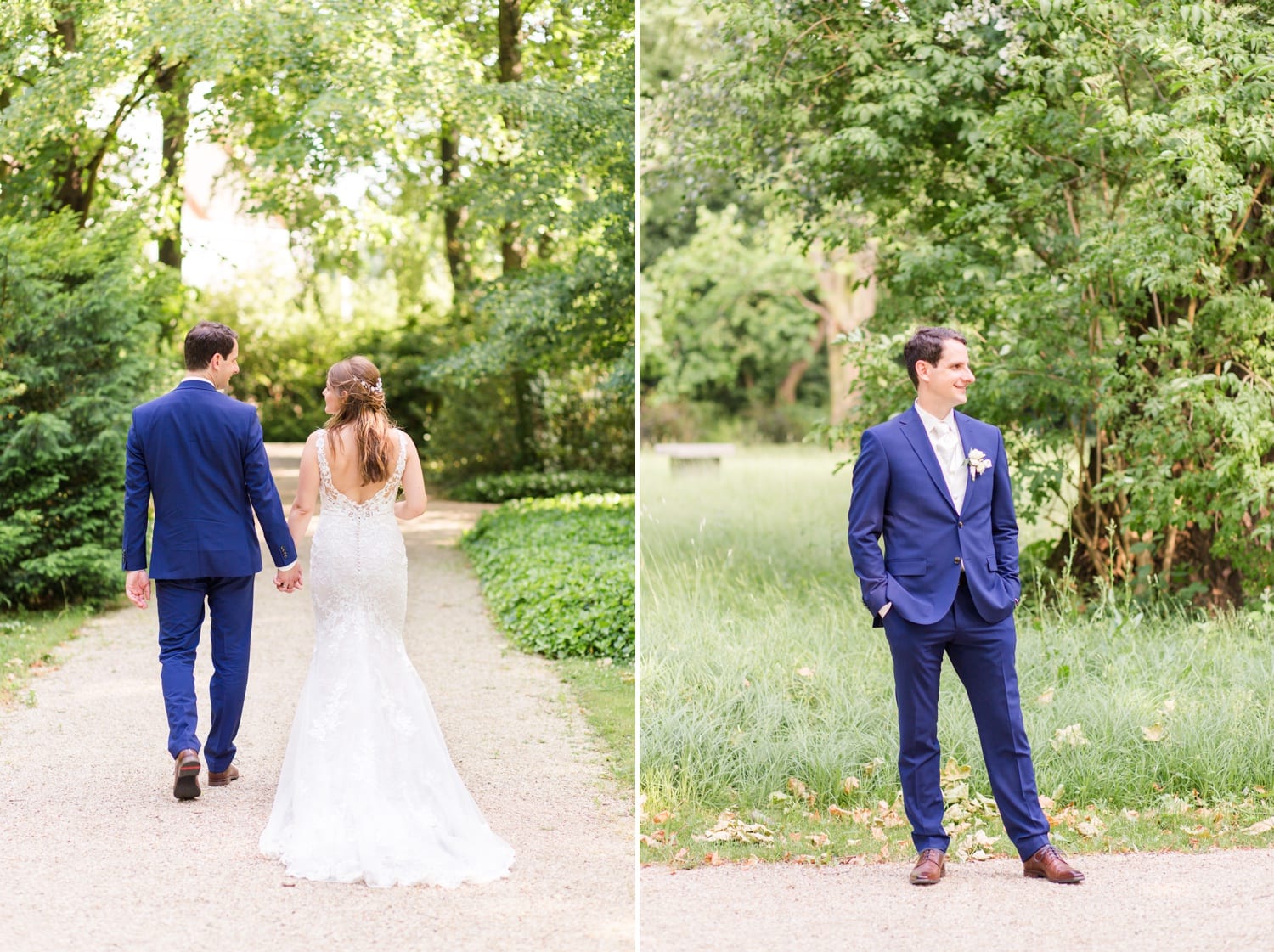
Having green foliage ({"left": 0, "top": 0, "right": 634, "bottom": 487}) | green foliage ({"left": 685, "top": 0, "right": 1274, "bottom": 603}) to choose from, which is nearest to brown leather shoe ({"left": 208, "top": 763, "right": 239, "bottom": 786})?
green foliage ({"left": 685, "top": 0, "right": 1274, "bottom": 603})

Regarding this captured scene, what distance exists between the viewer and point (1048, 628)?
25.8 feet

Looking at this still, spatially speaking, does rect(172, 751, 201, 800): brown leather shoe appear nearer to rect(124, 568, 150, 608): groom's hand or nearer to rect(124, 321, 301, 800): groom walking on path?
rect(124, 321, 301, 800): groom walking on path

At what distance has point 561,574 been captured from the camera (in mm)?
10828

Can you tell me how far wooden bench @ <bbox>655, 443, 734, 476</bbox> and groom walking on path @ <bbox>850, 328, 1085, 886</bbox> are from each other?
49.3ft

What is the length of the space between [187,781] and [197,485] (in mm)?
1286

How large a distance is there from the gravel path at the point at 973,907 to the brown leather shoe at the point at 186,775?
81.7 inches

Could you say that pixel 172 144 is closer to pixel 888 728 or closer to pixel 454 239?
pixel 454 239

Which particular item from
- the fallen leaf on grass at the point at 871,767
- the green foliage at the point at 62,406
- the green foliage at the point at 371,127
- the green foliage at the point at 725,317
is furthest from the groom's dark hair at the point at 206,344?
the green foliage at the point at 725,317

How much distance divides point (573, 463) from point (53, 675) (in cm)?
1247

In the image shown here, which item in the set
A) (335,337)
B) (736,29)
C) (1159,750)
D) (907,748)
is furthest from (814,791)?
(335,337)

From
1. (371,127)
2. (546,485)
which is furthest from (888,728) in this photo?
(546,485)

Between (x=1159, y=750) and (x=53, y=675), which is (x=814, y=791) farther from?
(x=53, y=675)

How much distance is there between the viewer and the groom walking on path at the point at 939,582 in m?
4.96

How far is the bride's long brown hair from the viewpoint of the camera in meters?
5.51
